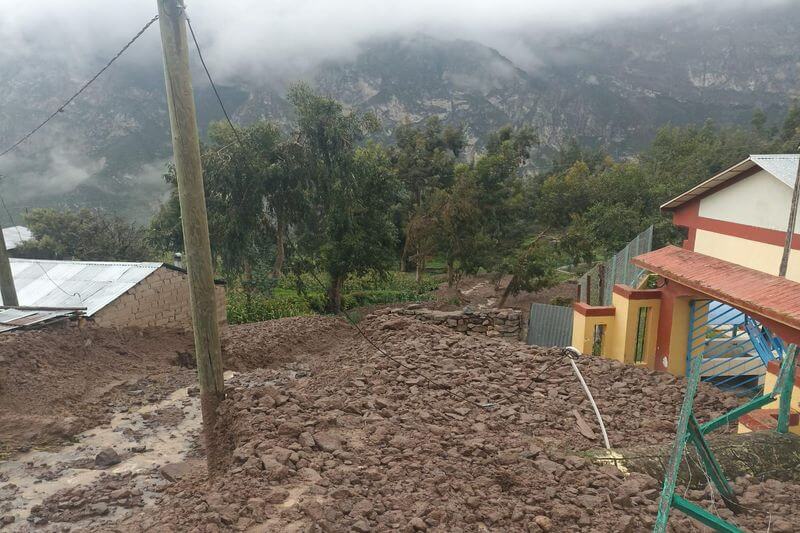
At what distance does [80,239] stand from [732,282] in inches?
1093

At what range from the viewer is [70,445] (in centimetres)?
638

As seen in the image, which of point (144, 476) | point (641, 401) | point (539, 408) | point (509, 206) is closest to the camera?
point (144, 476)

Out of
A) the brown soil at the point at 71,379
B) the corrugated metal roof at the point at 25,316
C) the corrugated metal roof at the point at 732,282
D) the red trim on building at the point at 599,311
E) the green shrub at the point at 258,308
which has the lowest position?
the green shrub at the point at 258,308

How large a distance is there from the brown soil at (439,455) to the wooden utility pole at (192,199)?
1.33ft

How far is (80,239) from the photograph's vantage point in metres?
25.6

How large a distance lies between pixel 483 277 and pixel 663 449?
1026 inches

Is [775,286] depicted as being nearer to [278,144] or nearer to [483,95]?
[278,144]

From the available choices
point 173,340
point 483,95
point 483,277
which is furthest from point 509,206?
point 483,95

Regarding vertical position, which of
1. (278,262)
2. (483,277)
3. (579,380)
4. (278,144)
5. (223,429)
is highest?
(278,144)

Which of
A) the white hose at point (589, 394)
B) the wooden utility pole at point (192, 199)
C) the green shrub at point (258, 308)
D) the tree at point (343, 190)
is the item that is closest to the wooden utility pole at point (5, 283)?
the green shrub at point (258, 308)

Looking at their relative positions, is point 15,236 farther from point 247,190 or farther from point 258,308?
point 258,308

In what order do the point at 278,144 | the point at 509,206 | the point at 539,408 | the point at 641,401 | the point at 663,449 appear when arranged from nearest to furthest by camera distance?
1. the point at 663,449
2. the point at 539,408
3. the point at 641,401
4. the point at 278,144
5. the point at 509,206

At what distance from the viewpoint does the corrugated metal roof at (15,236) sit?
26.0m

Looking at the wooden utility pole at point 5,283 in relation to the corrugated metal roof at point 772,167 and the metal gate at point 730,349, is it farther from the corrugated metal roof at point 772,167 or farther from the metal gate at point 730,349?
the corrugated metal roof at point 772,167
